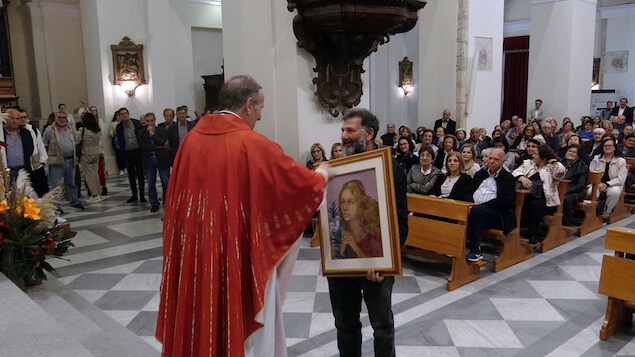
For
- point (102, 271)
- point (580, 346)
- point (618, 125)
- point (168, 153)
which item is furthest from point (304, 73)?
point (618, 125)

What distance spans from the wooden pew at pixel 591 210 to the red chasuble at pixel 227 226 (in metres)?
5.14

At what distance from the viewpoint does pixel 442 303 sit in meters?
4.23

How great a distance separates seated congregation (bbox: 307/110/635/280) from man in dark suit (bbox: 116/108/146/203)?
3.31 metres

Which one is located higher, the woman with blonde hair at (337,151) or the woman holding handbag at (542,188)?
the woman with blonde hair at (337,151)

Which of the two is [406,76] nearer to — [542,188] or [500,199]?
[542,188]

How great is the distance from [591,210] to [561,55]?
6727 mm

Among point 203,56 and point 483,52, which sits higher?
point 203,56

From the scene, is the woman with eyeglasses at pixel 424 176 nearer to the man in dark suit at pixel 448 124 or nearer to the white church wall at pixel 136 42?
the man in dark suit at pixel 448 124

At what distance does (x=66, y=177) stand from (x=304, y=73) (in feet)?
13.9

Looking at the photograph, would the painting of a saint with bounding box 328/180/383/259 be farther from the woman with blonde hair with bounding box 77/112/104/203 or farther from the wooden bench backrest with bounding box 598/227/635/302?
the woman with blonde hair with bounding box 77/112/104/203

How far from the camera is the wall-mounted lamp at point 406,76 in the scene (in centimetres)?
1466

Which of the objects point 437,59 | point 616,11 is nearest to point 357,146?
point 437,59

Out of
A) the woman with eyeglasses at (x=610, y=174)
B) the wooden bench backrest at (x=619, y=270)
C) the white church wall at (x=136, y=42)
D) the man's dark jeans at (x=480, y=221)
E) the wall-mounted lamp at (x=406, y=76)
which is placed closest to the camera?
the wooden bench backrest at (x=619, y=270)

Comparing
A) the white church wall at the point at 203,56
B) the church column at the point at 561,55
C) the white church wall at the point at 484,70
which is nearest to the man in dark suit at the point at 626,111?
the church column at the point at 561,55
